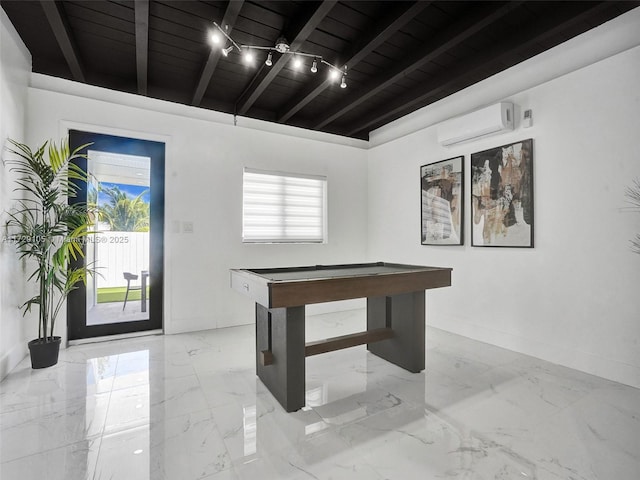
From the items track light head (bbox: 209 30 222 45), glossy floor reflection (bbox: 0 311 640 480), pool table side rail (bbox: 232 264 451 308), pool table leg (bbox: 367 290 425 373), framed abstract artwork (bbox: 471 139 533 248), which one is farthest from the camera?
framed abstract artwork (bbox: 471 139 533 248)

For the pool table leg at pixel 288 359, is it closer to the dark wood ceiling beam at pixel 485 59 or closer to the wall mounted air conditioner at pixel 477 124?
the wall mounted air conditioner at pixel 477 124

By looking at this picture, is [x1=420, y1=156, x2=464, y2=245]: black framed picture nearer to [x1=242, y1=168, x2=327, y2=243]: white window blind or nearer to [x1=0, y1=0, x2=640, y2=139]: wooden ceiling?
[x1=0, y1=0, x2=640, y2=139]: wooden ceiling

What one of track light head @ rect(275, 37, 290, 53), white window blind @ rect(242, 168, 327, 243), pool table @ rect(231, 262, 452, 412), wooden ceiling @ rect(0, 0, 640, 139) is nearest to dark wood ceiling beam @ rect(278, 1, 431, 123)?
wooden ceiling @ rect(0, 0, 640, 139)

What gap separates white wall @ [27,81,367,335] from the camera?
340 cm

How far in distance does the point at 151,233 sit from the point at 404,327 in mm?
3117

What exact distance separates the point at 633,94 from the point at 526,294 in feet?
6.11

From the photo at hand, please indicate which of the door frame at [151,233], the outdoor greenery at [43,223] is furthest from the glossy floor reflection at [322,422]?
the outdoor greenery at [43,223]

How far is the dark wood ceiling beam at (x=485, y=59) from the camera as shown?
2488 millimetres

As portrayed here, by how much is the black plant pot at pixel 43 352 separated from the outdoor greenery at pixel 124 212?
133 cm

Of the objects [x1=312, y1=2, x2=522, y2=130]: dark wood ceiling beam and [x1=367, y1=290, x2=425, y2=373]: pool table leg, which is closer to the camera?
[x1=312, y1=2, x2=522, y2=130]: dark wood ceiling beam

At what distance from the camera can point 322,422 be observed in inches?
79.9

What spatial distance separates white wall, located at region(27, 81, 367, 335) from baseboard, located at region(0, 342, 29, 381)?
35cm

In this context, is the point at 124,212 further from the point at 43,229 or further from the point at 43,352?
the point at 43,352

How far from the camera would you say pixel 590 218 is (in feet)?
8.89
